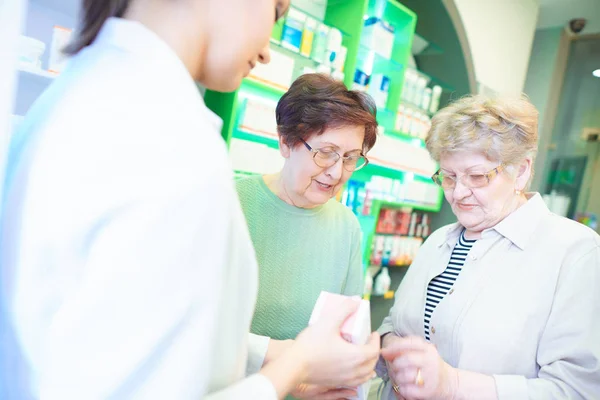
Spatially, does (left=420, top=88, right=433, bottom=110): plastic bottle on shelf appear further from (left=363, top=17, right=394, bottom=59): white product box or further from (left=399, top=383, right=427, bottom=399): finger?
(left=399, top=383, right=427, bottom=399): finger

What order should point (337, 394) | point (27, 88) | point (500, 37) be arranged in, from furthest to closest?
1. point (500, 37)
2. point (27, 88)
3. point (337, 394)

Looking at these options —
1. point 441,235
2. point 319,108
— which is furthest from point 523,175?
point 319,108

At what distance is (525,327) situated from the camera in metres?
1.30

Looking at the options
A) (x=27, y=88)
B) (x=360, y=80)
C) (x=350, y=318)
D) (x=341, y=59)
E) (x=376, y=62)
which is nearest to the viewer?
(x=350, y=318)

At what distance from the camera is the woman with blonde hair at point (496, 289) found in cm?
122

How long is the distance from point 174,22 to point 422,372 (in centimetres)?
116

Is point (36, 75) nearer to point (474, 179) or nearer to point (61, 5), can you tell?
point (61, 5)

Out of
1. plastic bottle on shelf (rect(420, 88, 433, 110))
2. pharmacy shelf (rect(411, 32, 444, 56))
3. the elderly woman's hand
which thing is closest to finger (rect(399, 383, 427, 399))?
the elderly woman's hand

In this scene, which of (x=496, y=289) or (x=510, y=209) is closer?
(x=496, y=289)

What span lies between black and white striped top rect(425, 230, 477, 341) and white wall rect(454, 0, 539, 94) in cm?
277

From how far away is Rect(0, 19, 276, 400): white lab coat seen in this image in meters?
0.46

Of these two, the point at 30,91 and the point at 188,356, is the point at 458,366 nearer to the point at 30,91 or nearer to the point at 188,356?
the point at 188,356

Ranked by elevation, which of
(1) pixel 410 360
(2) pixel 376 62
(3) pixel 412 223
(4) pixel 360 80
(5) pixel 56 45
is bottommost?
(1) pixel 410 360

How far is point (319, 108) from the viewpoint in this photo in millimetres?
1473
